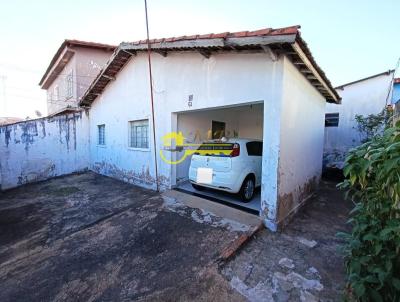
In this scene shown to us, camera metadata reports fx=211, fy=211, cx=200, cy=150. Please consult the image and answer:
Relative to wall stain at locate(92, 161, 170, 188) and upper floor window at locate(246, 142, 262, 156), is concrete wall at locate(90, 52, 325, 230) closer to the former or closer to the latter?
wall stain at locate(92, 161, 170, 188)

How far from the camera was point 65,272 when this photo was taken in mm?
3330

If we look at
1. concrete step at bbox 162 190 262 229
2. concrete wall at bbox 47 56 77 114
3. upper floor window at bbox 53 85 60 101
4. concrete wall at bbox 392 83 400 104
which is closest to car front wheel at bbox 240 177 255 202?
concrete step at bbox 162 190 262 229

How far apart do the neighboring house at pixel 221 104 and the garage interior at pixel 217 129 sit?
4 centimetres

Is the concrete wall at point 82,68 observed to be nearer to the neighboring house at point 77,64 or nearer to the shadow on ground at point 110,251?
the neighboring house at point 77,64

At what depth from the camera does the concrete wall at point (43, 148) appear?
333 inches

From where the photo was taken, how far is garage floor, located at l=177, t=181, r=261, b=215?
5055mm

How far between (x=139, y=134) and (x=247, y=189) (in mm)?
4547

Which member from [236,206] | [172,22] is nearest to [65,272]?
[236,206]

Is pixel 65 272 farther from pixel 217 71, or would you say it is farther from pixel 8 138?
pixel 8 138

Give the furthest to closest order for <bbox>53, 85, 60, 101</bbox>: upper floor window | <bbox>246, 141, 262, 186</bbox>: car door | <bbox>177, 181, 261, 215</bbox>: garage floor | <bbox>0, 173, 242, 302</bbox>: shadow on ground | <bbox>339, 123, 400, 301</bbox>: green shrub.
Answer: <bbox>53, 85, 60, 101</bbox>: upper floor window
<bbox>246, 141, 262, 186</bbox>: car door
<bbox>177, 181, 261, 215</bbox>: garage floor
<bbox>0, 173, 242, 302</bbox>: shadow on ground
<bbox>339, 123, 400, 301</bbox>: green shrub

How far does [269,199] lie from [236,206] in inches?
42.9

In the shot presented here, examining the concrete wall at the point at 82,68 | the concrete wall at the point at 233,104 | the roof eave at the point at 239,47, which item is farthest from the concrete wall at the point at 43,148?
the concrete wall at the point at 82,68

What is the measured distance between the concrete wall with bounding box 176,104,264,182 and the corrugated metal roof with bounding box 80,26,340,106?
1935 mm

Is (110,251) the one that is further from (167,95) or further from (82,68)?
(82,68)
